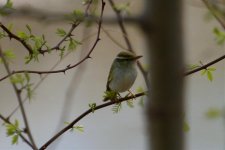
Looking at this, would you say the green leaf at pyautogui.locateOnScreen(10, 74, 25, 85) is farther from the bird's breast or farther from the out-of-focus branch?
the bird's breast

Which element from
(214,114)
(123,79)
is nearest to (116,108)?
(214,114)

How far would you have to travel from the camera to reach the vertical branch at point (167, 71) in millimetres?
613

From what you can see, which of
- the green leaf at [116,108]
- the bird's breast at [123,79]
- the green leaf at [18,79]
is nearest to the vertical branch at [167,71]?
the green leaf at [18,79]

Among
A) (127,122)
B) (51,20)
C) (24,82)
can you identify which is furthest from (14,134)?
(127,122)

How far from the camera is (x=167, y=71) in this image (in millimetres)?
619

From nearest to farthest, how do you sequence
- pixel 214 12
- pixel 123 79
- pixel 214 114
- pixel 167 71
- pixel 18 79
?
pixel 167 71, pixel 18 79, pixel 214 12, pixel 214 114, pixel 123 79

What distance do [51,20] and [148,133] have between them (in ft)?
0.90

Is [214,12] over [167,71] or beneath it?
over

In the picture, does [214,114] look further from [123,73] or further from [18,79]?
[123,73]

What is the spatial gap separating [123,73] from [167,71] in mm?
2219

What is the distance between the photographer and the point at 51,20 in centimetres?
82

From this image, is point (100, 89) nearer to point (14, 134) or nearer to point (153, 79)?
point (14, 134)

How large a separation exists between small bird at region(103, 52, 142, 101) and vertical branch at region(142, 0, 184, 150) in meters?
2.07

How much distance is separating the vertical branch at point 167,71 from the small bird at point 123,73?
6.79 feet
